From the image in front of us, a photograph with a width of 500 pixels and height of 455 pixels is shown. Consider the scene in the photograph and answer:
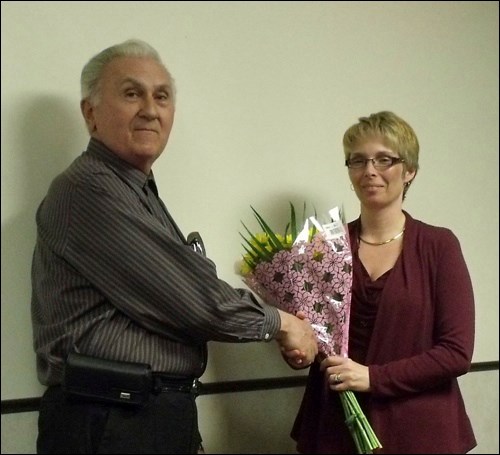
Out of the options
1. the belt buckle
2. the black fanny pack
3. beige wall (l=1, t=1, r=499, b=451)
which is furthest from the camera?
beige wall (l=1, t=1, r=499, b=451)

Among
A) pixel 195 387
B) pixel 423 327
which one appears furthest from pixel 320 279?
pixel 195 387

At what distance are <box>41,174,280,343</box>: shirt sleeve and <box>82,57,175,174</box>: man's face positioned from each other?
130mm

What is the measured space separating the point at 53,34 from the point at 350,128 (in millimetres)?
793

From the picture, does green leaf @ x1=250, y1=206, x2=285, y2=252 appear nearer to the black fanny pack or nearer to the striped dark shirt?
the striped dark shirt

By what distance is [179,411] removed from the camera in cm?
117

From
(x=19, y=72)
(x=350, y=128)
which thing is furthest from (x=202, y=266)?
(x=19, y=72)

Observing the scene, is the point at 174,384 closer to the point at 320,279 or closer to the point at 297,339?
the point at 297,339

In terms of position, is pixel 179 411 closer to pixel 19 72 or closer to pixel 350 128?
pixel 350 128

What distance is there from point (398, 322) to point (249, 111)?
67 centimetres

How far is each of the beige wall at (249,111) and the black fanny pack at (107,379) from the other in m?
0.36

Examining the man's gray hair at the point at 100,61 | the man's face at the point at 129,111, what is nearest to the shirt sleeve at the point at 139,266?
the man's face at the point at 129,111

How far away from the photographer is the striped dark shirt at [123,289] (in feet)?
3.66

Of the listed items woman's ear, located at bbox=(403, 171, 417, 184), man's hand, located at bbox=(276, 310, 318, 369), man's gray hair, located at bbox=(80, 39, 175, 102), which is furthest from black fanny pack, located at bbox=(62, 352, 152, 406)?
woman's ear, located at bbox=(403, 171, 417, 184)

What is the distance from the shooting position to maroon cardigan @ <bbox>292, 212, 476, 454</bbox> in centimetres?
125
